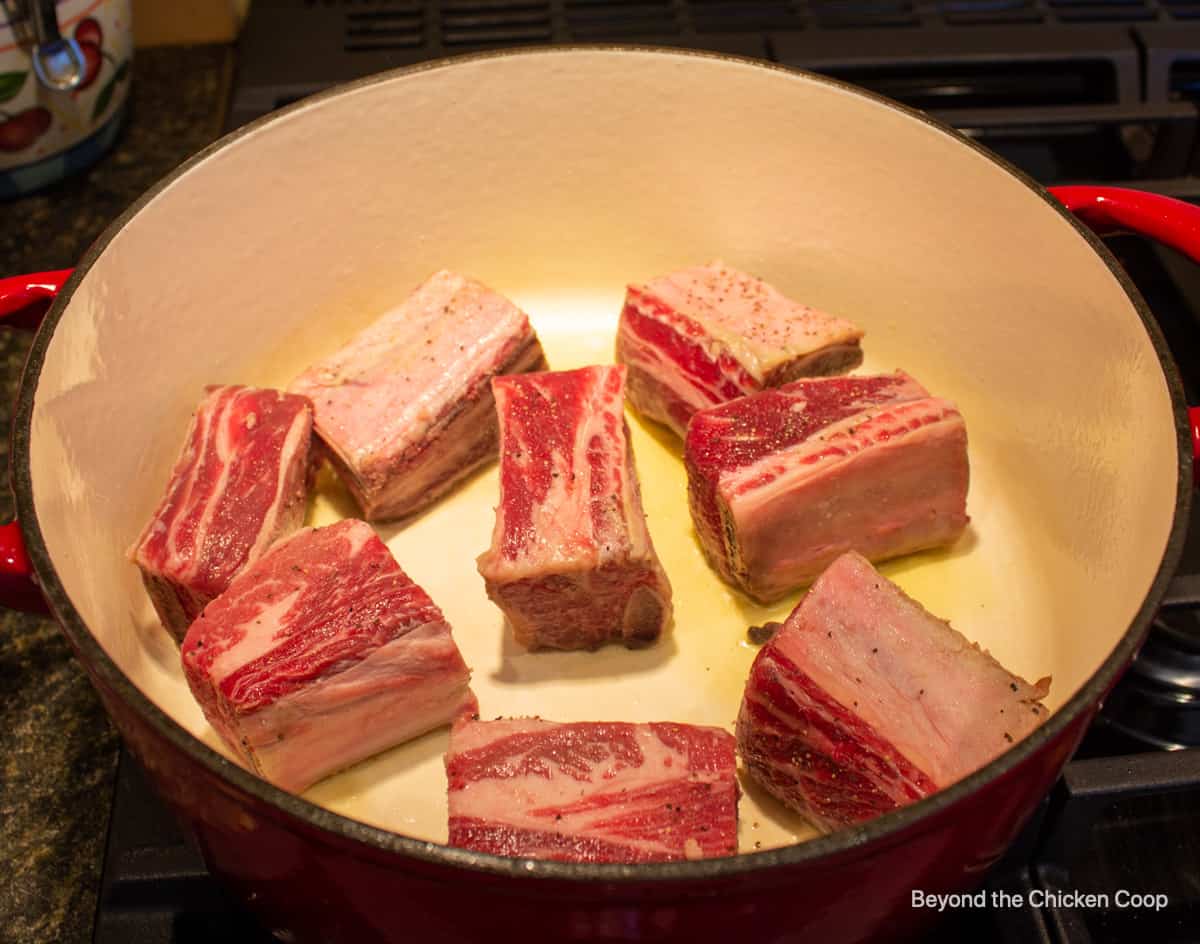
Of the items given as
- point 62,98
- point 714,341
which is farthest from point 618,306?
point 62,98

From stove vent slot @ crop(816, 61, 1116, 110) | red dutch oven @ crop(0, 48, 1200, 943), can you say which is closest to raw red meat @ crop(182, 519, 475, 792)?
red dutch oven @ crop(0, 48, 1200, 943)

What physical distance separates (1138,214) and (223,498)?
137cm

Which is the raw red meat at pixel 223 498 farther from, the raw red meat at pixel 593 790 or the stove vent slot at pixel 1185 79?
the stove vent slot at pixel 1185 79

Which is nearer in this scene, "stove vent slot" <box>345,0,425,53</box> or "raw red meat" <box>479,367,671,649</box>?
"raw red meat" <box>479,367,671,649</box>

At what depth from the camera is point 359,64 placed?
2.24m

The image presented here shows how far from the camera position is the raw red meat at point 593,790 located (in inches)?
50.9

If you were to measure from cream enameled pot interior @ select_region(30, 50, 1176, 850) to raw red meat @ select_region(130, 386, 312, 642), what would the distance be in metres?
0.08

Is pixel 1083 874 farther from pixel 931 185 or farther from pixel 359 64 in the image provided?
pixel 359 64

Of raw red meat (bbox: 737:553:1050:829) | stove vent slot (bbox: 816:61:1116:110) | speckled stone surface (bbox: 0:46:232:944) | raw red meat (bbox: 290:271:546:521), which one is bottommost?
speckled stone surface (bbox: 0:46:232:944)

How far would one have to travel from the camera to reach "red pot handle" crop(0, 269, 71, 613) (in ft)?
4.28

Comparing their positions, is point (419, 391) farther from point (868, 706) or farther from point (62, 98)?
point (62, 98)

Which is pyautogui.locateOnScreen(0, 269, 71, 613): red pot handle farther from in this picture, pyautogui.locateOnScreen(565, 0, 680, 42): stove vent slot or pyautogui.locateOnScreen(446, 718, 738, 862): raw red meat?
pyautogui.locateOnScreen(565, 0, 680, 42): stove vent slot

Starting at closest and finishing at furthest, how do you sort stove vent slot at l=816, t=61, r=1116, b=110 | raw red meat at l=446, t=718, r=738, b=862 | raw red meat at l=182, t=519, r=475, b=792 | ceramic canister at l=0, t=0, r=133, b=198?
raw red meat at l=446, t=718, r=738, b=862 < raw red meat at l=182, t=519, r=475, b=792 < ceramic canister at l=0, t=0, r=133, b=198 < stove vent slot at l=816, t=61, r=1116, b=110

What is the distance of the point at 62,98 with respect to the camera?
2.29 m
